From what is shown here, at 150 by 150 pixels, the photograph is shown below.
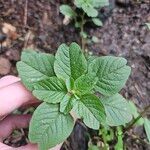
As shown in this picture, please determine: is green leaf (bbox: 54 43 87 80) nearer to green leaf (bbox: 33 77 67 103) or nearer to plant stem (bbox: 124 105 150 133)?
green leaf (bbox: 33 77 67 103)

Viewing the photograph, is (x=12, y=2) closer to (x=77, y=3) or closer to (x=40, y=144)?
(x=77, y=3)

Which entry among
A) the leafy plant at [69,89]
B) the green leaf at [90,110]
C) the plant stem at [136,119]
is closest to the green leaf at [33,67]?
the leafy plant at [69,89]

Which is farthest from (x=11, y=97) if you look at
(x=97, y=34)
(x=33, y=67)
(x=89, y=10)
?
(x=97, y=34)

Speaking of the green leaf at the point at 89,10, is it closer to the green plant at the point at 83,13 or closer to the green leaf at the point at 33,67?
the green plant at the point at 83,13

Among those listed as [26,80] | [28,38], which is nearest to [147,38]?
[28,38]

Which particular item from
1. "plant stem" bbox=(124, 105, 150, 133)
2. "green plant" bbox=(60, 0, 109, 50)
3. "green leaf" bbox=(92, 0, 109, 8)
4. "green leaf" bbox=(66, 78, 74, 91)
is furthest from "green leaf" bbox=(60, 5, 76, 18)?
"green leaf" bbox=(66, 78, 74, 91)

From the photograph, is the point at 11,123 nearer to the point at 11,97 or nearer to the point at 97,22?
the point at 11,97

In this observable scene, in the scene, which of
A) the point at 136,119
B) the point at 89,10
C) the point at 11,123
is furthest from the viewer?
the point at 89,10
